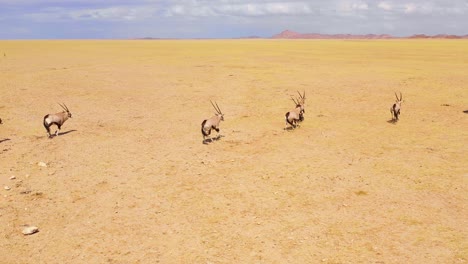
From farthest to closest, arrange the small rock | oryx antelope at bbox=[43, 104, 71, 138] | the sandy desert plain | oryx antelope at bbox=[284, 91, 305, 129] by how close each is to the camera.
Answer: oryx antelope at bbox=[284, 91, 305, 129]
oryx antelope at bbox=[43, 104, 71, 138]
the small rock
the sandy desert plain

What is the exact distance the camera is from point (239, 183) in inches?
473

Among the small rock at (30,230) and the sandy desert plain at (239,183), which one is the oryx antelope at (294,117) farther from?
the small rock at (30,230)

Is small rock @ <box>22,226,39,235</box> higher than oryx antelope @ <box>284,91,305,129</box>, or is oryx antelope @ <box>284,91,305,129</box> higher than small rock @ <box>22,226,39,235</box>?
oryx antelope @ <box>284,91,305,129</box>

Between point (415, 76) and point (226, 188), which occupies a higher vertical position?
point (415, 76)

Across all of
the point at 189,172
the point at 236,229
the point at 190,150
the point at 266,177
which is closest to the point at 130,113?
the point at 190,150

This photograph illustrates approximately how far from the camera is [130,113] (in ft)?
71.0

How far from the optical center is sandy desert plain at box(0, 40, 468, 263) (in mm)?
8727

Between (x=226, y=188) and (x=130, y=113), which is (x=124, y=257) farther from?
(x=130, y=113)

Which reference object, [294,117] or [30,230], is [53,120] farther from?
[294,117]

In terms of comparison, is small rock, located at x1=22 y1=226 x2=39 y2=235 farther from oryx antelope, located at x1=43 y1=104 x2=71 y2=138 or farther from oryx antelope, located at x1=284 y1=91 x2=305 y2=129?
oryx antelope, located at x1=284 y1=91 x2=305 y2=129

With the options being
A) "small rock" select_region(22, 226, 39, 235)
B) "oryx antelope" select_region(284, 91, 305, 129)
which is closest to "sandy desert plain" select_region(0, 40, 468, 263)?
"small rock" select_region(22, 226, 39, 235)

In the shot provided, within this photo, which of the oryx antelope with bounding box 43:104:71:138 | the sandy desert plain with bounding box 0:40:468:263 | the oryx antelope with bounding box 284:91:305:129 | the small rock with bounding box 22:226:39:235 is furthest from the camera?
the oryx antelope with bounding box 284:91:305:129

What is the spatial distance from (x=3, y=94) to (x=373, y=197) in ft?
82.3

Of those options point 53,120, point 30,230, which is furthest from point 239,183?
point 53,120
